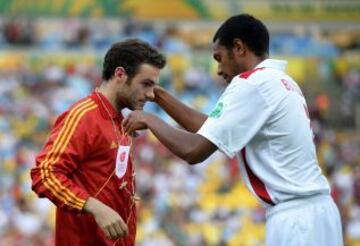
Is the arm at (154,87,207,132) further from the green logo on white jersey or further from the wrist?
the wrist

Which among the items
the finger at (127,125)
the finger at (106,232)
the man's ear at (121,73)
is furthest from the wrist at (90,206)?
the man's ear at (121,73)

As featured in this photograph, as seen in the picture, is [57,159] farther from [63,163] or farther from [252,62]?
[252,62]

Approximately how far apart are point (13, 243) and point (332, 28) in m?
11.3

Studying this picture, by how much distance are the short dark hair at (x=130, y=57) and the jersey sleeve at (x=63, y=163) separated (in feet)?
1.38

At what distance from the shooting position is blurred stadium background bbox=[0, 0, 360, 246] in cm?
1545

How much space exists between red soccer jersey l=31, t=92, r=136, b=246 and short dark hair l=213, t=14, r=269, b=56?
844 millimetres

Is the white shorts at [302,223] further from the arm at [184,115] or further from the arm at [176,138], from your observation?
the arm at [184,115]

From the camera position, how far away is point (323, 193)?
5188 mm

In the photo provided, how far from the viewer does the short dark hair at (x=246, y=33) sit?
17.0ft

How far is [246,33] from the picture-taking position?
5.17 m

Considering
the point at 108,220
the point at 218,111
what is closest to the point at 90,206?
the point at 108,220

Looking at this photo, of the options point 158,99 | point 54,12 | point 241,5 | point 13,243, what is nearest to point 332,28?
point 241,5

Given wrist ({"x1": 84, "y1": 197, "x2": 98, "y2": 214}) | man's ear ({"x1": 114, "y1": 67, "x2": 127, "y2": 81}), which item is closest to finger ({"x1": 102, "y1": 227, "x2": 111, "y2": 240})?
wrist ({"x1": 84, "y1": 197, "x2": 98, "y2": 214})

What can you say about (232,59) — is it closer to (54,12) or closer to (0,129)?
(0,129)
